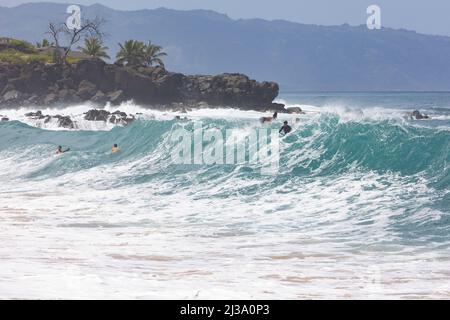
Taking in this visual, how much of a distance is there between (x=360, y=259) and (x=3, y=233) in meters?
7.47

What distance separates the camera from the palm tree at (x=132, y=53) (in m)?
85.3

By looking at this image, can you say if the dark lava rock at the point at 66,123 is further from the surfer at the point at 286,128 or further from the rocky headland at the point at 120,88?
the surfer at the point at 286,128

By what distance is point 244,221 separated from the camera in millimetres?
18188

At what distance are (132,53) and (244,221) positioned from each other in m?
69.7

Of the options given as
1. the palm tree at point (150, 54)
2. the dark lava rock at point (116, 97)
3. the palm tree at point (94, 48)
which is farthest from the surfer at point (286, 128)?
the palm tree at point (94, 48)

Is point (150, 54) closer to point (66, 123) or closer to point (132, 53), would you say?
point (132, 53)

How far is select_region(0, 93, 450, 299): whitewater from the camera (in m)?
11.5

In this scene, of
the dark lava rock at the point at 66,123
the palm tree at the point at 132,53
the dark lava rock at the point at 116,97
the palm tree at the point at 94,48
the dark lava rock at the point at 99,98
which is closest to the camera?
the dark lava rock at the point at 66,123

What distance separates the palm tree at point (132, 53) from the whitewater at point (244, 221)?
173 ft

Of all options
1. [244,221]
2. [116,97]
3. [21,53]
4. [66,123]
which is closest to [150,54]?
[116,97]

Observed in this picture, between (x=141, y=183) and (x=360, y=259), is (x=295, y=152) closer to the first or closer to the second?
(x=141, y=183)

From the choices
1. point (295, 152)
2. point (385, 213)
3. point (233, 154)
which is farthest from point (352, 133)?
point (385, 213)

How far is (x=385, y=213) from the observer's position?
17984 mm
